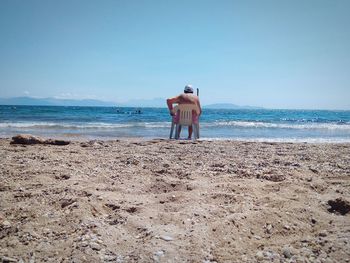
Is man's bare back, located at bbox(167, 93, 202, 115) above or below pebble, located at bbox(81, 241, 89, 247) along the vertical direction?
Answer: above

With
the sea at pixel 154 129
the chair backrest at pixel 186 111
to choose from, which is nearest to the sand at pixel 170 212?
the chair backrest at pixel 186 111

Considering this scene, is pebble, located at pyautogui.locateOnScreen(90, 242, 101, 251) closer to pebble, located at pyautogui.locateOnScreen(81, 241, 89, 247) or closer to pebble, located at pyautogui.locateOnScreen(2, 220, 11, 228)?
pebble, located at pyautogui.locateOnScreen(81, 241, 89, 247)

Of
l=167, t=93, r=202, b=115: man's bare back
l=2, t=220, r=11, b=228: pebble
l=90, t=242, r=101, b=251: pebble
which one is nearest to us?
l=90, t=242, r=101, b=251: pebble

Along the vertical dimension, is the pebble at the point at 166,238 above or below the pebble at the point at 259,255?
above

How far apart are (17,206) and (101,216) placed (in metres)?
0.86

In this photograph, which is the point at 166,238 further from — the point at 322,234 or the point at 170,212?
the point at 322,234

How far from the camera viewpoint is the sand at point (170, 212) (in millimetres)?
2004

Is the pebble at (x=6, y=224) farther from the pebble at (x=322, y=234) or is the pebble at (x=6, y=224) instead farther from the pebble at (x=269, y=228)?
the pebble at (x=322, y=234)

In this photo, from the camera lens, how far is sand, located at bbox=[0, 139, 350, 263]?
6.57ft

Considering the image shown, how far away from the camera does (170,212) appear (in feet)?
8.71

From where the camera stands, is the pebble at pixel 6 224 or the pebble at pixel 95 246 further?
the pebble at pixel 6 224

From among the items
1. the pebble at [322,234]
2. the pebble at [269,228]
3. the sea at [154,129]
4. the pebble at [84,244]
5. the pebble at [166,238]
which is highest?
the sea at [154,129]

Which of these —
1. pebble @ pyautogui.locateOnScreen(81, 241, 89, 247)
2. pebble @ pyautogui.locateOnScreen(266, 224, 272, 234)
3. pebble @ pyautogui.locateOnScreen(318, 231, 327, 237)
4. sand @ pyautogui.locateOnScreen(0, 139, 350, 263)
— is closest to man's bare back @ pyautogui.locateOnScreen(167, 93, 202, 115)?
sand @ pyautogui.locateOnScreen(0, 139, 350, 263)

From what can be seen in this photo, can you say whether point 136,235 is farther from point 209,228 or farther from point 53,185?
point 53,185
